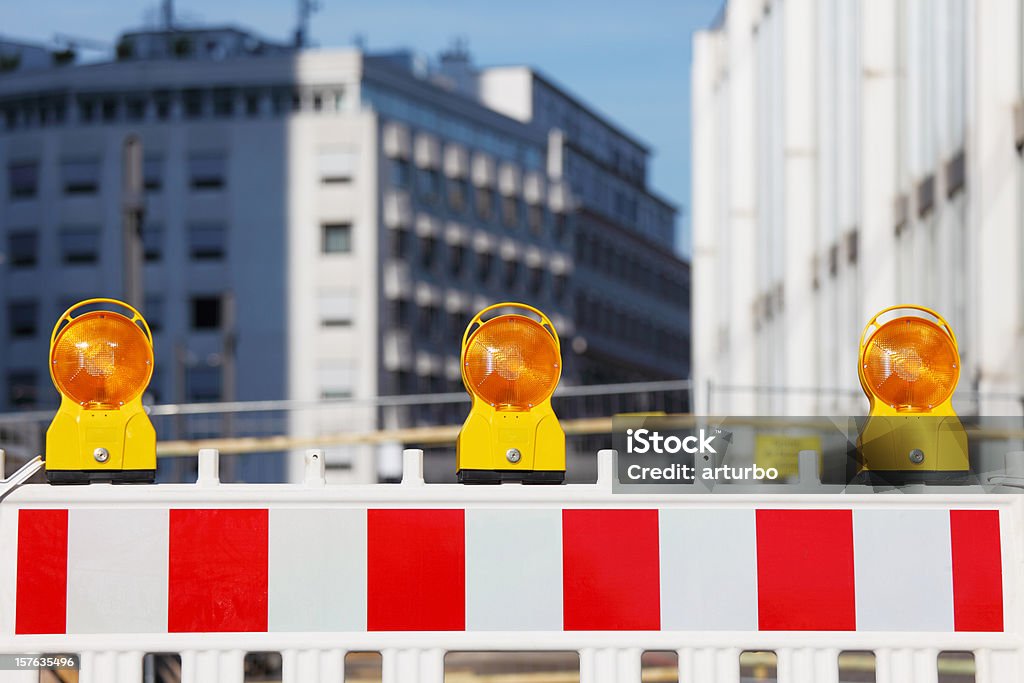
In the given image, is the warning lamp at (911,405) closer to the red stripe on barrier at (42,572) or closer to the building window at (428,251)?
the red stripe on barrier at (42,572)

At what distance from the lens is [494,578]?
3.17 metres

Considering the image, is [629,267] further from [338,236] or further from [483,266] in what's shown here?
[338,236]

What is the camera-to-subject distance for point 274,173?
78.9 metres

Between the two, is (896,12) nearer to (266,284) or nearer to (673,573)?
(673,573)

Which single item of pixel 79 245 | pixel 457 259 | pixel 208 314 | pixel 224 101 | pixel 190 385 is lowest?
pixel 190 385

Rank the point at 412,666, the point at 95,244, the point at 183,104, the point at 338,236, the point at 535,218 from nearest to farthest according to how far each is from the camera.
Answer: the point at 412,666 → the point at 338,236 → the point at 95,244 → the point at 183,104 → the point at 535,218

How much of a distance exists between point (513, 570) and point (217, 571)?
1.66ft

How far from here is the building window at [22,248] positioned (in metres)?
81.4

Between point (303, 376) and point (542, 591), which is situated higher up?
point (303, 376)

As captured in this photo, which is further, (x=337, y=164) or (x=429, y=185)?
(x=429, y=185)

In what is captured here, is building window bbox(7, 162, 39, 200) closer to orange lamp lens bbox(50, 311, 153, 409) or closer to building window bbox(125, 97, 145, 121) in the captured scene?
building window bbox(125, 97, 145, 121)

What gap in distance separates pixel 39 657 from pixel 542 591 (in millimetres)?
861

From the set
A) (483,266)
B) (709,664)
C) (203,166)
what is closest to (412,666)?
(709,664)

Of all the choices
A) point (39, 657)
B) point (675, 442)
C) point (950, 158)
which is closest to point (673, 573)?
point (675, 442)
